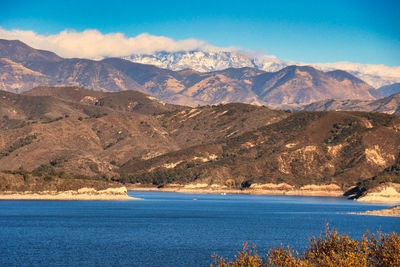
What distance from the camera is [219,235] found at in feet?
330

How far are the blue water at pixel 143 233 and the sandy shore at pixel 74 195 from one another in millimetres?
14362

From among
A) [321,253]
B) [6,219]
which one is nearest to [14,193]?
[6,219]

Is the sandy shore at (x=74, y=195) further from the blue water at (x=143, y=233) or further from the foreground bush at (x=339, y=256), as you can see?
the foreground bush at (x=339, y=256)

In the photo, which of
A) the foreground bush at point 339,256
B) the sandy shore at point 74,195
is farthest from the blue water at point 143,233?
the foreground bush at point 339,256

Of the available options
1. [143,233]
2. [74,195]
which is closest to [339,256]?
[143,233]

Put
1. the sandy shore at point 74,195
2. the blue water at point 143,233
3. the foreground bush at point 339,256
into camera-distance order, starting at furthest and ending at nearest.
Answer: the sandy shore at point 74,195 → the blue water at point 143,233 → the foreground bush at point 339,256

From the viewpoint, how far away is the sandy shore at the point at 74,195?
176250 millimetres

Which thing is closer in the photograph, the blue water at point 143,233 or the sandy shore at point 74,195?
the blue water at point 143,233

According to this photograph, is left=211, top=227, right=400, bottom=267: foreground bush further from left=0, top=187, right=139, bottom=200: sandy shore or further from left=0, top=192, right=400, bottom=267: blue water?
left=0, top=187, right=139, bottom=200: sandy shore

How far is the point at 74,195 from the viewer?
185 m

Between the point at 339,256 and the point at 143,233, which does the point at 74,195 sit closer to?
the point at 143,233

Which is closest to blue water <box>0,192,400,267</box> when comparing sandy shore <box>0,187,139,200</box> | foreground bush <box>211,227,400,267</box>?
sandy shore <box>0,187,139,200</box>

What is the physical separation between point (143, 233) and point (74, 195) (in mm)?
87460

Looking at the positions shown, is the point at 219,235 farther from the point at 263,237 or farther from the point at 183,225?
the point at 183,225
